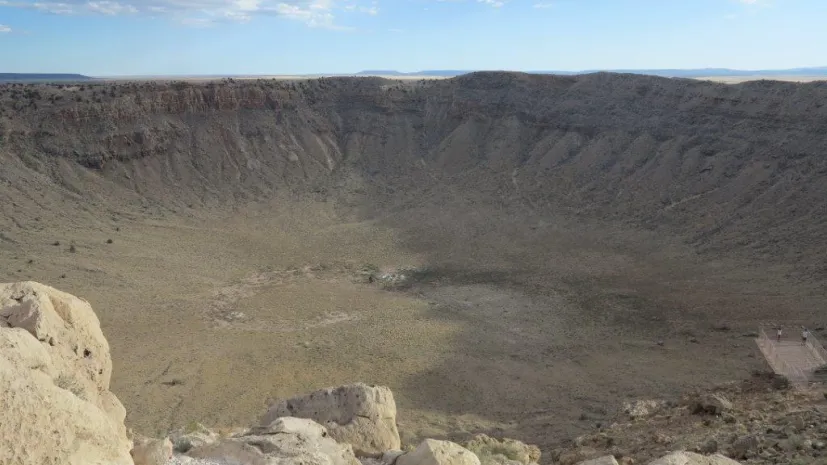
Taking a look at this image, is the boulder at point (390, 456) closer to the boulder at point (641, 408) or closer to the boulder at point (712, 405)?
the boulder at point (712, 405)

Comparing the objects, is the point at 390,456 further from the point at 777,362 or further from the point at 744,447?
the point at 777,362

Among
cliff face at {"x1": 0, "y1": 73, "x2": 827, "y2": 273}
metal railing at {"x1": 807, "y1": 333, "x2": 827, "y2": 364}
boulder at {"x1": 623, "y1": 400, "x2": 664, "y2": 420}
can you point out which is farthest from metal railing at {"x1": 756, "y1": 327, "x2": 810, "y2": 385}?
cliff face at {"x1": 0, "y1": 73, "x2": 827, "y2": 273}

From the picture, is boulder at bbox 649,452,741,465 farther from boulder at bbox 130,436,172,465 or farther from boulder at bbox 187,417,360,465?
boulder at bbox 130,436,172,465

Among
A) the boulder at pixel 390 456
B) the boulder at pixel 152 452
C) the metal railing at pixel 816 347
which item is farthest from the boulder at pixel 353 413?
the metal railing at pixel 816 347

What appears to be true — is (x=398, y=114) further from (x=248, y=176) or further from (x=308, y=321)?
(x=308, y=321)

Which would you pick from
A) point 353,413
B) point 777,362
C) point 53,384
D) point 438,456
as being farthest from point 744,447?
point 53,384

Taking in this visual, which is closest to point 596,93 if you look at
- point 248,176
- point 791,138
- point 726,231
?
point 791,138
